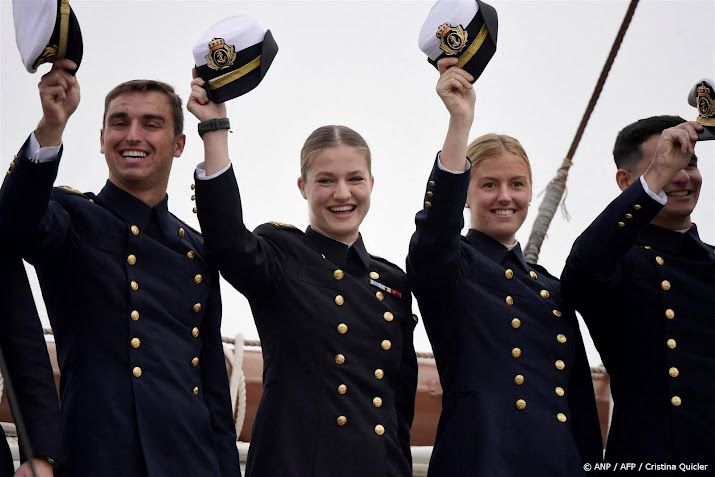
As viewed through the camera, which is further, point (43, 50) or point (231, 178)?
point (231, 178)

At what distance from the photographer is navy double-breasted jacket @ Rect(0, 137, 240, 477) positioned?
2.91 meters

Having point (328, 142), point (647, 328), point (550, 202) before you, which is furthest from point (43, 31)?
point (550, 202)

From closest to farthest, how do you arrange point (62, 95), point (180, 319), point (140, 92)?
point (62, 95)
point (180, 319)
point (140, 92)

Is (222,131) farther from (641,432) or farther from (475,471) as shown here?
(641,432)

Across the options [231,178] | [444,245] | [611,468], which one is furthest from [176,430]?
[611,468]

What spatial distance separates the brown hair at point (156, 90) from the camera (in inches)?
134

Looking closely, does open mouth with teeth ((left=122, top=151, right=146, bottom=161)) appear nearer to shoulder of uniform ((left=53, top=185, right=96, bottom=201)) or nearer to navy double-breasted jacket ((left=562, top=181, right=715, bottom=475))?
shoulder of uniform ((left=53, top=185, right=96, bottom=201))

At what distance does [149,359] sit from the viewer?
3.03 meters

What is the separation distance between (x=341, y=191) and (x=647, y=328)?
97 cm

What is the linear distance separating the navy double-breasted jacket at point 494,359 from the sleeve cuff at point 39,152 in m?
1.04

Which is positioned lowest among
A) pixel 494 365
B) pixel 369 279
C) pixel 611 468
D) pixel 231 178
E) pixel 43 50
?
pixel 611 468

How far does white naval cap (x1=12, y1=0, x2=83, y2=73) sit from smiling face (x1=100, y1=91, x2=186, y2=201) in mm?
400

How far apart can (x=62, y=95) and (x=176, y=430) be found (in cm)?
85

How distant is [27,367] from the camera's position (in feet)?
9.61
